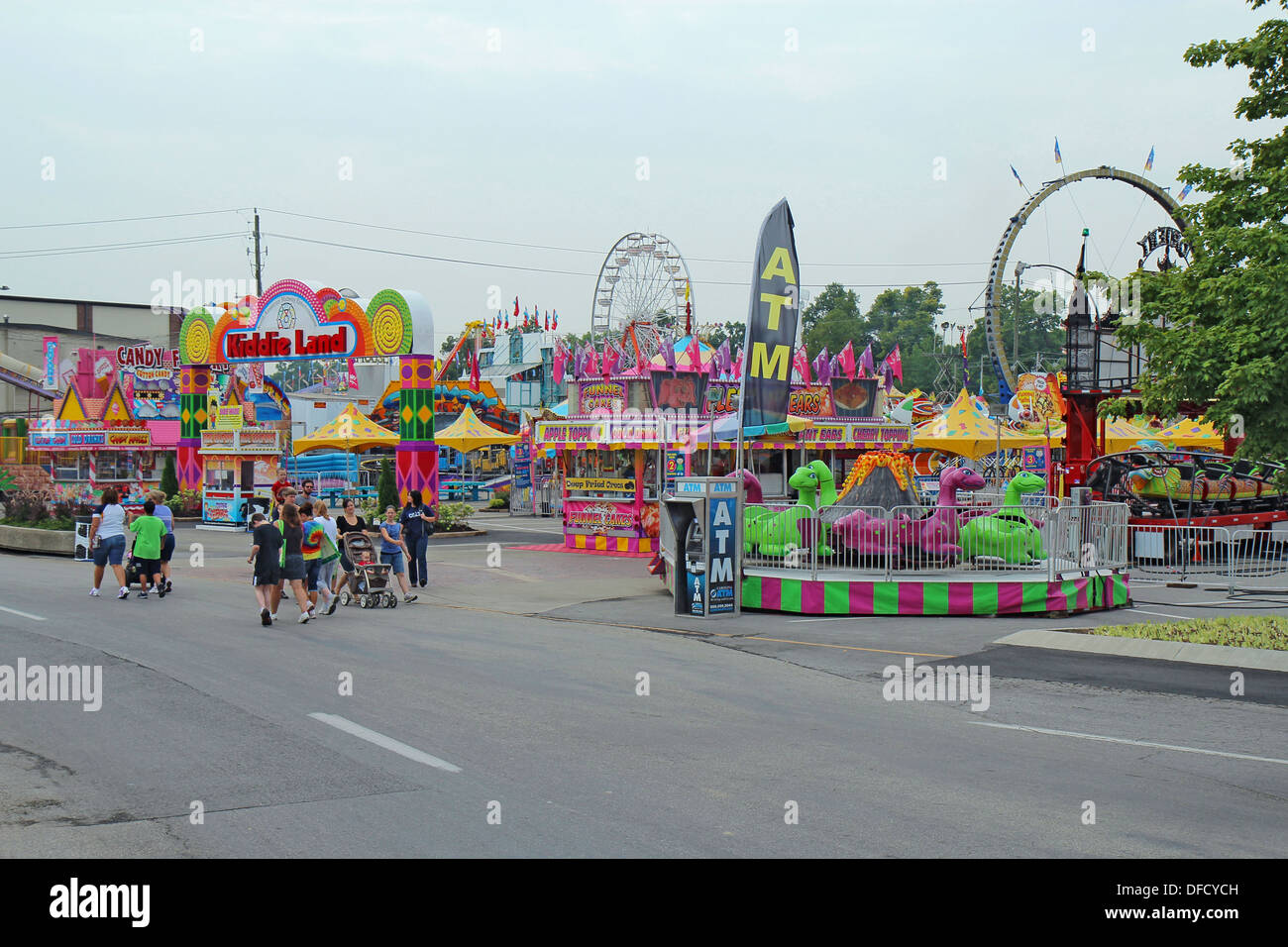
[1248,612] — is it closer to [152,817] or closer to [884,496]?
[884,496]

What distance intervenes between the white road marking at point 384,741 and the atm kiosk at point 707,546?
24.3 ft

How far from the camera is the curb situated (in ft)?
38.8

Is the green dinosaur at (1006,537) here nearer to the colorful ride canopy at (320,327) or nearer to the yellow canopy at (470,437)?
the colorful ride canopy at (320,327)

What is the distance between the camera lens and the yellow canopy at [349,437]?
120 feet

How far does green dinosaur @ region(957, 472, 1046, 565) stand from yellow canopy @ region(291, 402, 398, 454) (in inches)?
939

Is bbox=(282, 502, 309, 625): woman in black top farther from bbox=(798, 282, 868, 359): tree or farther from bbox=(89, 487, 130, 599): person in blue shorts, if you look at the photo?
bbox=(798, 282, 868, 359): tree

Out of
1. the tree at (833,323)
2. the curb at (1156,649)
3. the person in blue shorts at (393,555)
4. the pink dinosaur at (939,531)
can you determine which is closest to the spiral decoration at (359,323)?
the person in blue shorts at (393,555)

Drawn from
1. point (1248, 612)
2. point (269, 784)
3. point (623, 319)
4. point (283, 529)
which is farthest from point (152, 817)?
point (623, 319)

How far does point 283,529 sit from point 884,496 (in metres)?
8.94

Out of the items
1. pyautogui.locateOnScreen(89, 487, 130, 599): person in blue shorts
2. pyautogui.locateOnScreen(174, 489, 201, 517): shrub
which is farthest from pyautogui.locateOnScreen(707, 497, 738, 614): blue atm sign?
pyautogui.locateOnScreen(174, 489, 201, 517): shrub

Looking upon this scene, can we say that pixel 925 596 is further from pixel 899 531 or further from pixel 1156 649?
pixel 1156 649

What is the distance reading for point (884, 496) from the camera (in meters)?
17.8

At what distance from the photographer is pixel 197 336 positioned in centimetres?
3644

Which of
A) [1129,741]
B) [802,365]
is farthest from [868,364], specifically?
[1129,741]
